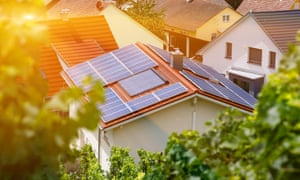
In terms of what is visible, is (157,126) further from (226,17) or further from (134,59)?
(226,17)

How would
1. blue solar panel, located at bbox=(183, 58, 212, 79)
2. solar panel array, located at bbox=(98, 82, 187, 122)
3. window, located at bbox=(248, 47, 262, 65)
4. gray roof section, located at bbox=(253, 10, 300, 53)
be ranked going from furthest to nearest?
window, located at bbox=(248, 47, 262, 65) → gray roof section, located at bbox=(253, 10, 300, 53) → blue solar panel, located at bbox=(183, 58, 212, 79) → solar panel array, located at bbox=(98, 82, 187, 122)

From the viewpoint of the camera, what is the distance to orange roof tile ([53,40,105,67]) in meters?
23.2

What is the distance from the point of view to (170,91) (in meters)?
15.8

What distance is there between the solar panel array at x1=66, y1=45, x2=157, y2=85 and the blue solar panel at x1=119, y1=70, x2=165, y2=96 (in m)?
0.41

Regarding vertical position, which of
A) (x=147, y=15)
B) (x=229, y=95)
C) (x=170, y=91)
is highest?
(x=170, y=91)

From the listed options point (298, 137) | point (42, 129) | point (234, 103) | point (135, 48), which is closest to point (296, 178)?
point (298, 137)

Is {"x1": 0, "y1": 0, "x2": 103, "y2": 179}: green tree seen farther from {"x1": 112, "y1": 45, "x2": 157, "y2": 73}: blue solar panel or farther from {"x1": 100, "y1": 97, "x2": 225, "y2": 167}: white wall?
{"x1": 112, "y1": 45, "x2": 157, "y2": 73}: blue solar panel

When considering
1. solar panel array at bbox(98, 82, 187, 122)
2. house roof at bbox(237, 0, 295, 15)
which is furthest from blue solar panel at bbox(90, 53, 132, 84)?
house roof at bbox(237, 0, 295, 15)

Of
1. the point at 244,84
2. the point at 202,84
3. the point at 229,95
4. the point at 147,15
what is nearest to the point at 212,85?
the point at 229,95

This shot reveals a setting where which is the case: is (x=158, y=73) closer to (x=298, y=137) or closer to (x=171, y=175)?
(x=171, y=175)

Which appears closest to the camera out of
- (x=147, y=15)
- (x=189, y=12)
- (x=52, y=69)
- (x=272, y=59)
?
(x=52, y=69)

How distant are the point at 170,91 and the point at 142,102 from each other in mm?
775

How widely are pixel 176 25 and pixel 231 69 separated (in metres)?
13.7

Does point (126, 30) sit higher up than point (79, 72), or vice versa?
point (79, 72)
